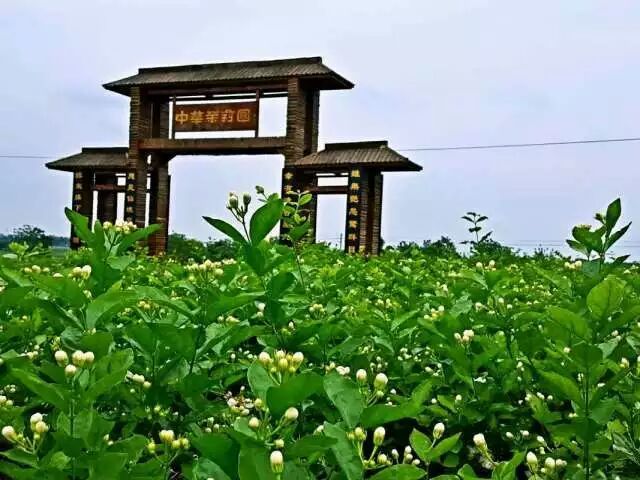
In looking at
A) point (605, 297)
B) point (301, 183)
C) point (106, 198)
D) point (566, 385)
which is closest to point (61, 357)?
point (566, 385)

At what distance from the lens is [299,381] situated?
1388 millimetres

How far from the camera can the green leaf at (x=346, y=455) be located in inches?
57.9

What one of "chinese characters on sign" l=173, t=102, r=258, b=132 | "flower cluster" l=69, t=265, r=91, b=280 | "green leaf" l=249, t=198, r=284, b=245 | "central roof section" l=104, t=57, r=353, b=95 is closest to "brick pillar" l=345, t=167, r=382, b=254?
"central roof section" l=104, t=57, r=353, b=95

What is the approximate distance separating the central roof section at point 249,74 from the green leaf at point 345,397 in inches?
697

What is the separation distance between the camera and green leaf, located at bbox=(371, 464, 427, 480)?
57.2 inches

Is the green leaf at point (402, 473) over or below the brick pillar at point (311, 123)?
below

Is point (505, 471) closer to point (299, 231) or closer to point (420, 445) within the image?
point (420, 445)

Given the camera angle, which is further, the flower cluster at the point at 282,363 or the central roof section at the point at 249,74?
the central roof section at the point at 249,74

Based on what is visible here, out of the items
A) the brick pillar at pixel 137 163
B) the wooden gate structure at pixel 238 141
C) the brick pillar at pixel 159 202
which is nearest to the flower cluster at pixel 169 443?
the wooden gate structure at pixel 238 141

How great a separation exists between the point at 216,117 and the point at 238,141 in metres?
0.99

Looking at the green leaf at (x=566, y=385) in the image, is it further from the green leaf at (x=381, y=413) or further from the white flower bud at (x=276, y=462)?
the white flower bud at (x=276, y=462)

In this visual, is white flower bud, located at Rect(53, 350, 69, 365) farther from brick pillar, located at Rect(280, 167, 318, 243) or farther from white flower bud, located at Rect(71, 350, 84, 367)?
brick pillar, located at Rect(280, 167, 318, 243)

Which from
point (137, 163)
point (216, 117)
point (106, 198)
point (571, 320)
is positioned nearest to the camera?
point (571, 320)

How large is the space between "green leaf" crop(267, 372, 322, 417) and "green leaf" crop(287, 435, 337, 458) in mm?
65
